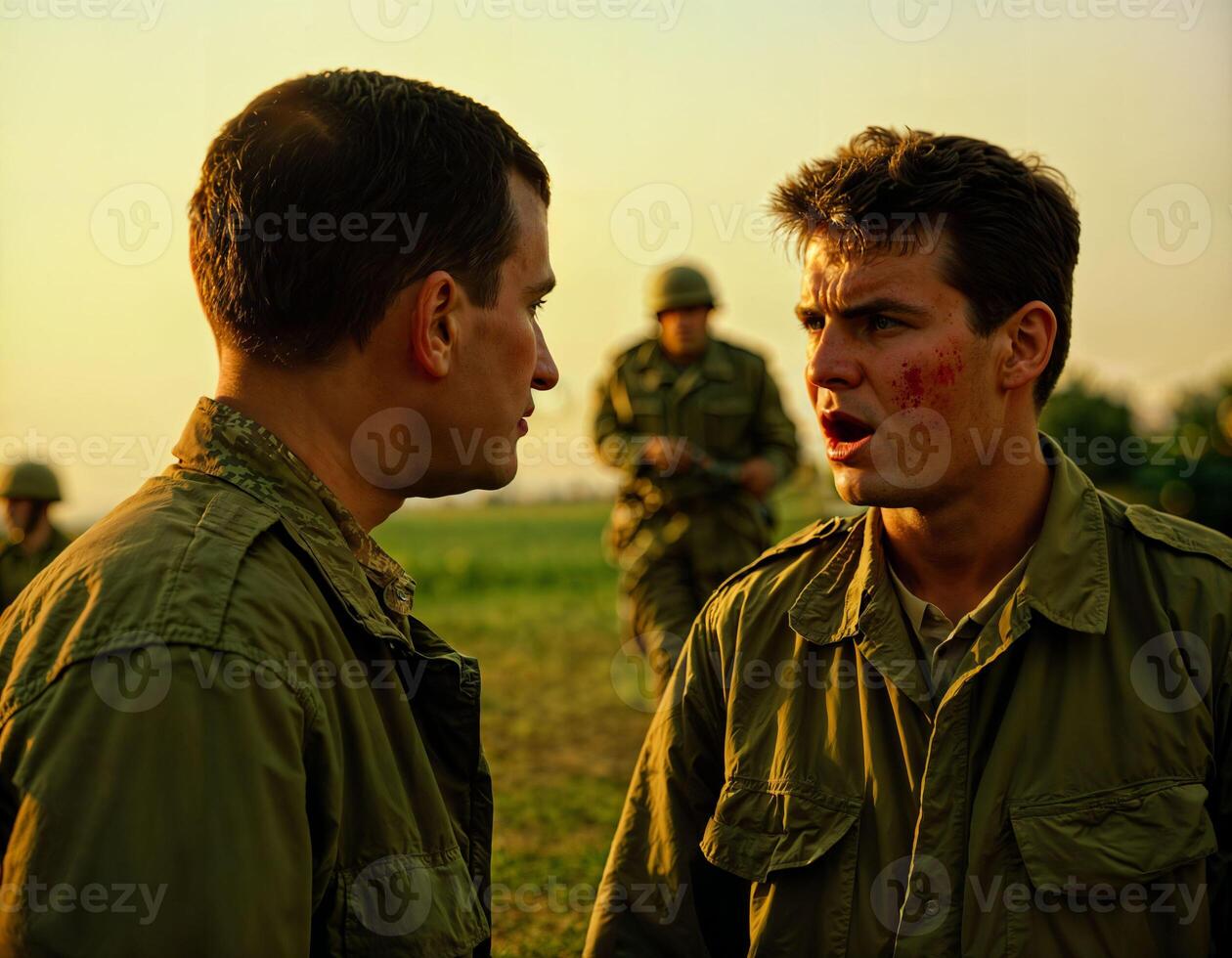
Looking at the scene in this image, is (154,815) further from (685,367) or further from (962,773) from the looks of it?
(685,367)

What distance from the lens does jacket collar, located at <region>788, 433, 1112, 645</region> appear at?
2.96 m

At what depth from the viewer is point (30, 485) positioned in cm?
1095

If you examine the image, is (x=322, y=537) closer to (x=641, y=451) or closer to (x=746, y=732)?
(x=746, y=732)

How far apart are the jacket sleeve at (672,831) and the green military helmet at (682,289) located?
20.7 feet

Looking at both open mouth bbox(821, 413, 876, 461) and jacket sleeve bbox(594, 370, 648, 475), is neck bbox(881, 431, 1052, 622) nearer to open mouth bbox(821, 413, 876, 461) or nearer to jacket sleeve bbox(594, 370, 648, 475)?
open mouth bbox(821, 413, 876, 461)

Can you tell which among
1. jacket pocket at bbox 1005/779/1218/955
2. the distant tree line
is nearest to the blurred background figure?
jacket pocket at bbox 1005/779/1218/955

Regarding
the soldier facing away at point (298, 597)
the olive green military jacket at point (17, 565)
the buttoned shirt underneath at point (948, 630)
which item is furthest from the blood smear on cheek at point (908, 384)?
the olive green military jacket at point (17, 565)

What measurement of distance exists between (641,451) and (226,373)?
23.4 ft

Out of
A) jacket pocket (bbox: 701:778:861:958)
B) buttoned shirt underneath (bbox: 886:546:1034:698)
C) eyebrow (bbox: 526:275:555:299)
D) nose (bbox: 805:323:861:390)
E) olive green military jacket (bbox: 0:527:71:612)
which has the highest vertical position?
eyebrow (bbox: 526:275:555:299)

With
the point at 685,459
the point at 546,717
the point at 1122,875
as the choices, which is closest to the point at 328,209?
the point at 1122,875

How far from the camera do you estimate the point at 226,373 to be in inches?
90.6

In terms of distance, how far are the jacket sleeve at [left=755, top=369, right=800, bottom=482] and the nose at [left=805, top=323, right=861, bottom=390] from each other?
6049 mm

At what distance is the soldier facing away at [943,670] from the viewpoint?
2.82m

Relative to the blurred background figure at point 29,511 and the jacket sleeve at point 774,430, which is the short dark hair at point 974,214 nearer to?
the jacket sleeve at point 774,430
